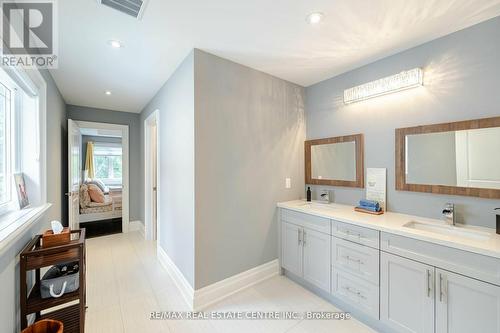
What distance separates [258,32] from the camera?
5.97ft

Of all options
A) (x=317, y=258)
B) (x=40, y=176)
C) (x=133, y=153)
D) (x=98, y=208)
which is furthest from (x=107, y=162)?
(x=317, y=258)

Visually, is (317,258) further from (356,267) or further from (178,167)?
(178,167)

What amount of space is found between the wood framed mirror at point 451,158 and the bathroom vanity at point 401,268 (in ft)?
1.05

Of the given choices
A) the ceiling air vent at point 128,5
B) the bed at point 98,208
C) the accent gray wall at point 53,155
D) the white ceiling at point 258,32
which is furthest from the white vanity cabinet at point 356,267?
the bed at point 98,208

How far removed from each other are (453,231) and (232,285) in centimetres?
202

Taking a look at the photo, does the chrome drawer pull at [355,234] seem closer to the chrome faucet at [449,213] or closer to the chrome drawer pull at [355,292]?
the chrome drawer pull at [355,292]

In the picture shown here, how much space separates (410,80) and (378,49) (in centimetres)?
42

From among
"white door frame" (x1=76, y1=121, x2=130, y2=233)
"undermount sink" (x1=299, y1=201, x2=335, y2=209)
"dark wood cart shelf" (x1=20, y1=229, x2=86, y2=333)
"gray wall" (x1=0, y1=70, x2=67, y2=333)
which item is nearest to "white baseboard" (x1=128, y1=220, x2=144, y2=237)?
"white door frame" (x1=76, y1=121, x2=130, y2=233)

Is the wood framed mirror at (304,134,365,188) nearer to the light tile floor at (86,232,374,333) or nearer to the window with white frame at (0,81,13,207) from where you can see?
the light tile floor at (86,232,374,333)

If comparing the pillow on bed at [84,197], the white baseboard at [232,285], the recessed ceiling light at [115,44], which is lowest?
the white baseboard at [232,285]

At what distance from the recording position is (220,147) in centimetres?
222

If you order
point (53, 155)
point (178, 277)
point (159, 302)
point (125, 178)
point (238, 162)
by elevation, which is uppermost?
point (53, 155)

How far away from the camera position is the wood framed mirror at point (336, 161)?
2480 mm

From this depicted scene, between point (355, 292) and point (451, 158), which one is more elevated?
point (451, 158)
